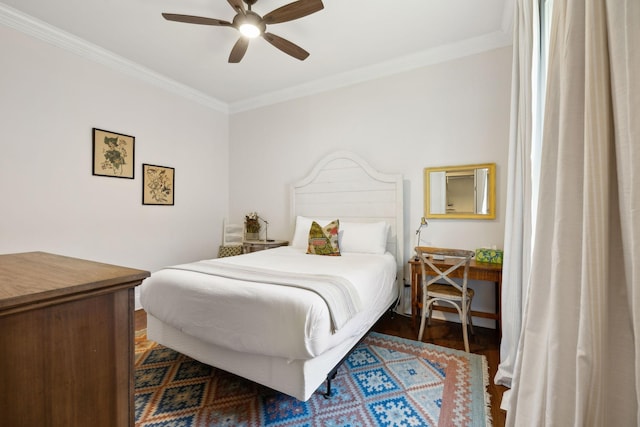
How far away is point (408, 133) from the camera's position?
10.5ft

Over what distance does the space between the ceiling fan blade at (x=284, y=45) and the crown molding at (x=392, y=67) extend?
111 cm

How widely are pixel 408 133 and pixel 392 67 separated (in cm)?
81

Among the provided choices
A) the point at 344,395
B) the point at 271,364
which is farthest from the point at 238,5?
the point at 344,395

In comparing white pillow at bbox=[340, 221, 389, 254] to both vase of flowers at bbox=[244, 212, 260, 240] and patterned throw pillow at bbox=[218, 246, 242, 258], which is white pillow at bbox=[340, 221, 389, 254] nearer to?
vase of flowers at bbox=[244, 212, 260, 240]

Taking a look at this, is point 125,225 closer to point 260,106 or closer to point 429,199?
point 260,106

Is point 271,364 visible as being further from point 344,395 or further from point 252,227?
point 252,227

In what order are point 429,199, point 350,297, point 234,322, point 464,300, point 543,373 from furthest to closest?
point 429,199, point 464,300, point 350,297, point 234,322, point 543,373

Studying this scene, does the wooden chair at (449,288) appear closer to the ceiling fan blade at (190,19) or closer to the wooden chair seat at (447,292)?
the wooden chair seat at (447,292)

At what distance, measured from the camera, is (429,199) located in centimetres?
305

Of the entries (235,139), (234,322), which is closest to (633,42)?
(234,322)

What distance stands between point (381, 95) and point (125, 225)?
3.38 m

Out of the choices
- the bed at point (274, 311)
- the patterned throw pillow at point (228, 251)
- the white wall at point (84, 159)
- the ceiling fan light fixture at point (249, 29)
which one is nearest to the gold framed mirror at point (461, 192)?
the bed at point (274, 311)

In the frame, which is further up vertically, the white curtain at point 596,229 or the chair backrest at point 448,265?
the white curtain at point 596,229

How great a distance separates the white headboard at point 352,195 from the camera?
3139mm
